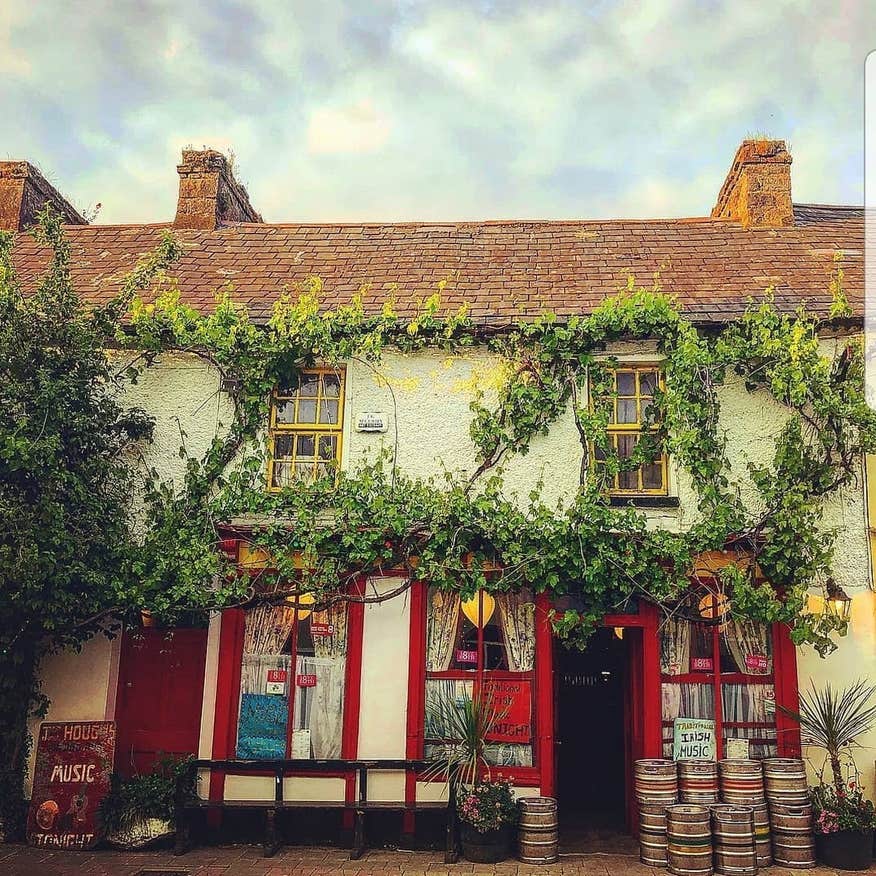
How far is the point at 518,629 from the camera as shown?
380 inches

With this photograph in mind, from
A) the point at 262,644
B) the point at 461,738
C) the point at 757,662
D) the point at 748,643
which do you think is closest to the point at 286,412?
the point at 262,644

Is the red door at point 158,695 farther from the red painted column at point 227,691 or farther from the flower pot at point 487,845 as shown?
the flower pot at point 487,845

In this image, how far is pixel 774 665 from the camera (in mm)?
9359

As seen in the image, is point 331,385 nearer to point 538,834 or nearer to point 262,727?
point 262,727

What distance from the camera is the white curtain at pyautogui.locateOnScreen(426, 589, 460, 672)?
9.59 meters

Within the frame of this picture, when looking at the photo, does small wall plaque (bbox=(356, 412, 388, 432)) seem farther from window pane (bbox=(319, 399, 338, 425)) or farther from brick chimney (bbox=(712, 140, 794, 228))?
brick chimney (bbox=(712, 140, 794, 228))

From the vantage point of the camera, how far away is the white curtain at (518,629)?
31.3 feet

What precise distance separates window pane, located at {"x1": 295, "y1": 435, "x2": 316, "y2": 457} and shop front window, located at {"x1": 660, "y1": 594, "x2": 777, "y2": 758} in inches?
169

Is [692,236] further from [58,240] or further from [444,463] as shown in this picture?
[58,240]

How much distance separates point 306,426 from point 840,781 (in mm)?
6544

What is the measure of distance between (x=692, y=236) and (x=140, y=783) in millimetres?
9697

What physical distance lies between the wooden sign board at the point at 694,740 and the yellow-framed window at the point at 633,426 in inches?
96.0

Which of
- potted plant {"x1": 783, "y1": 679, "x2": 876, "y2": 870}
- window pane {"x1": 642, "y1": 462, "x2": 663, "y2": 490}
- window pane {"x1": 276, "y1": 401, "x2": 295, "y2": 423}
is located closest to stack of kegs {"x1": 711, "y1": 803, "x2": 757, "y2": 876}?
potted plant {"x1": 783, "y1": 679, "x2": 876, "y2": 870}

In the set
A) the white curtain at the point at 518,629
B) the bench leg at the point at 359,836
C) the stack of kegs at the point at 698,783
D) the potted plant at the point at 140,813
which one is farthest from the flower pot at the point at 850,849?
the potted plant at the point at 140,813
